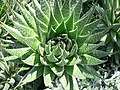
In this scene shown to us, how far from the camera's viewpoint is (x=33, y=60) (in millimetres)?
1737

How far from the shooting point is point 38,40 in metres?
1.78

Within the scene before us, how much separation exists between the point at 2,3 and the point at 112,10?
72 centimetres

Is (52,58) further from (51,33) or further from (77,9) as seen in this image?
(77,9)

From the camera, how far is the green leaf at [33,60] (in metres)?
1.70

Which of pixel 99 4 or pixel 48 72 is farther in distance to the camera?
pixel 99 4

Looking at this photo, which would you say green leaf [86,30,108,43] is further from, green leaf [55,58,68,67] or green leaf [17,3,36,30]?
green leaf [17,3,36,30]

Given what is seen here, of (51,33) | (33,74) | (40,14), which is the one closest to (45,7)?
(40,14)

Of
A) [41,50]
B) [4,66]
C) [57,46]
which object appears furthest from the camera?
[4,66]

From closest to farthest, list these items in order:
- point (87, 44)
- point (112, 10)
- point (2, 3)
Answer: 1. point (87, 44)
2. point (112, 10)
3. point (2, 3)

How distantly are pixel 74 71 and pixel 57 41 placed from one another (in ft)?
0.65

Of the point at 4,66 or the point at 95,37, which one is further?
the point at 4,66

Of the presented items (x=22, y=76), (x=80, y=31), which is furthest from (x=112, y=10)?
(x=22, y=76)

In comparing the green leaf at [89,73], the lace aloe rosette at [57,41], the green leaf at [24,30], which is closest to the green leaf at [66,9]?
the lace aloe rosette at [57,41]

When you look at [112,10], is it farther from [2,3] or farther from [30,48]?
[2,3]
